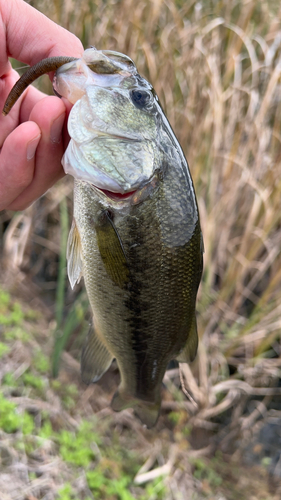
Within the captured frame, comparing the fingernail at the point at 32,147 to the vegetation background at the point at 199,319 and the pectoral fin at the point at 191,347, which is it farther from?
the vegetation background at the point at 199,319

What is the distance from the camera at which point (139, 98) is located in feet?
3.42

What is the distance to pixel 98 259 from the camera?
107 centimetres

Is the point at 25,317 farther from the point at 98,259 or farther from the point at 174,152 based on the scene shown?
the point at 174,152

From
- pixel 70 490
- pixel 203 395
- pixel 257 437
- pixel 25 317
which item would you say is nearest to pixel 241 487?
pixel 257 437

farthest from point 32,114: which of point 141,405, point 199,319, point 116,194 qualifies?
point 199,319

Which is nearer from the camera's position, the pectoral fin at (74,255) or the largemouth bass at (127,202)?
the largemouth bass at (127,202)

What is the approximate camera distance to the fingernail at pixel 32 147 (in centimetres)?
110

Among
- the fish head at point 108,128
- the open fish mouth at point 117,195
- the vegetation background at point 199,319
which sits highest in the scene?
the fish head at point 108,128

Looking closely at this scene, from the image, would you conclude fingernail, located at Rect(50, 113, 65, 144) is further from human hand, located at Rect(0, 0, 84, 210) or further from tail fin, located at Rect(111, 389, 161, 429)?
tail fin, located at Rect(111, 389, 161, 429)

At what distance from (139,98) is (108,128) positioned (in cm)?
14

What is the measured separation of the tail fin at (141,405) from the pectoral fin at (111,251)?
0.54m

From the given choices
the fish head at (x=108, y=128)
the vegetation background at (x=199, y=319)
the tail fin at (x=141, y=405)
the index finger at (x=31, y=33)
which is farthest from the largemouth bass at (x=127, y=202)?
the vegetation background at (x=199, y=319)

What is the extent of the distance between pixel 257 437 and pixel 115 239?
88.2 inches

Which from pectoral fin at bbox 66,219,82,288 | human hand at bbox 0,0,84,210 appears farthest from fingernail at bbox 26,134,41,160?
pectoral fin at bbox 66,219,82,288
